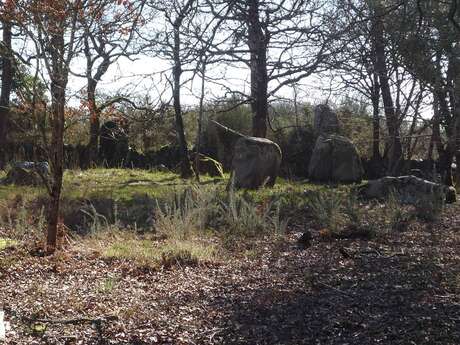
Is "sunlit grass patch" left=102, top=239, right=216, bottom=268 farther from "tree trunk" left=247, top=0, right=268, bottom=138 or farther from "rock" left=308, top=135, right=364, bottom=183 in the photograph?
"rock" left=308, top=135, right=364, bottom=183

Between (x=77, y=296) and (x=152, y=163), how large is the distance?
12043mm

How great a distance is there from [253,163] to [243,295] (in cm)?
654

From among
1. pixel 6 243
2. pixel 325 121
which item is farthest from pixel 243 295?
pixel 325 121

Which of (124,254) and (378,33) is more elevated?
(378,33)

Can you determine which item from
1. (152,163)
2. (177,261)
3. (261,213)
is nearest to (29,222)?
(177,261)

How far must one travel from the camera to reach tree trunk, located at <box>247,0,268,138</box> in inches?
240

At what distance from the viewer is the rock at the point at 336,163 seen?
1301 centimetres

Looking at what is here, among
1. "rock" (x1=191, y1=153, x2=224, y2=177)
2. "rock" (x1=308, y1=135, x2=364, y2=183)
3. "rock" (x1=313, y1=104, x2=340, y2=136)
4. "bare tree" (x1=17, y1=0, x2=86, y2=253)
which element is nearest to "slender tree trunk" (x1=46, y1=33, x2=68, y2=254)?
"bare tree" (x1=17, y1=0, x2=86, y2=253)

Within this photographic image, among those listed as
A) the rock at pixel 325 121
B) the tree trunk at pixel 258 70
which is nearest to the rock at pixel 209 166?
the tree trunk at pixel 258 70

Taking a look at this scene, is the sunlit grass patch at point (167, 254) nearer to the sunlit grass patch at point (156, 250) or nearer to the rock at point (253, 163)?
the sunlit grass patch at point (156, 250)

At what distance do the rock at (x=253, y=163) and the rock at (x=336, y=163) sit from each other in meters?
2.53

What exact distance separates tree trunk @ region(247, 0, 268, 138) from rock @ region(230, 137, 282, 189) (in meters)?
1.04

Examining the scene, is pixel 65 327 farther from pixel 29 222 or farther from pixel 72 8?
pixel 29 222

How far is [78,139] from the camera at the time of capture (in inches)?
667
